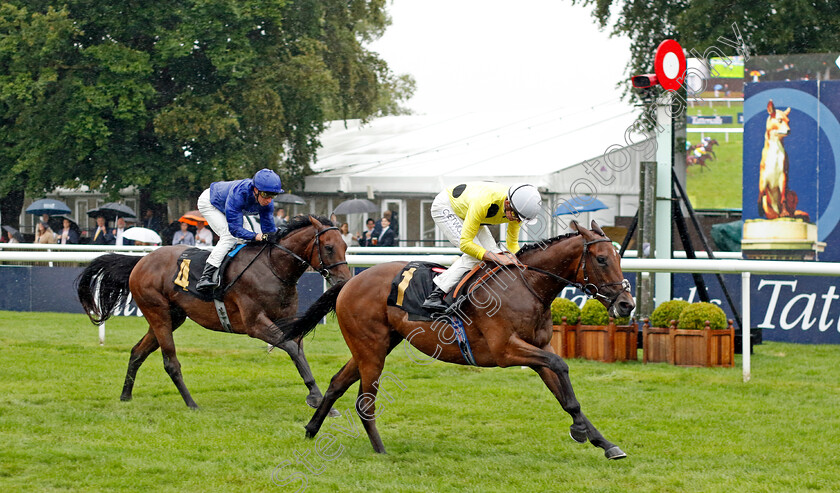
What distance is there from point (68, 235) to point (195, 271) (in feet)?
35.2

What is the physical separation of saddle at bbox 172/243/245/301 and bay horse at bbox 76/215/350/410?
0.13 ft

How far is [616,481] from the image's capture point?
4.98 meters

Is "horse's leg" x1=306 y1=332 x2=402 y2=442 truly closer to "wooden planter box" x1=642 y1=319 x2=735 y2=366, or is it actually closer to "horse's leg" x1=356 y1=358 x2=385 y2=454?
"horse's leg" x1=356 y1=358 x2=385 y2=454

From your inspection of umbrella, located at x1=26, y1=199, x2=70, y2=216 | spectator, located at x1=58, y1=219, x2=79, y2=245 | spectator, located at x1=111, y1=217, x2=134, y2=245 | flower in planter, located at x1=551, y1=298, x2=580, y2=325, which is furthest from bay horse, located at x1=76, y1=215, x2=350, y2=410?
umbrella, located at x1=26, y1=199, x2=70, y2=216

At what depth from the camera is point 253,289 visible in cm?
725

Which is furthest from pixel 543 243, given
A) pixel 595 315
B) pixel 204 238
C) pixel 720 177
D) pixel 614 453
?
pixel 720 177

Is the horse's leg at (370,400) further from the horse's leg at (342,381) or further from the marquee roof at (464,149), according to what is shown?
the marquee roof at (464,149)

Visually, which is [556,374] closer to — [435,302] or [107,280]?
[435,302]

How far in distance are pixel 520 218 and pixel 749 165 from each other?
752 cm

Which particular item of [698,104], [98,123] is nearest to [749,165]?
[698,104]

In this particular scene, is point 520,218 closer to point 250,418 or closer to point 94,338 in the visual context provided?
point 250,418

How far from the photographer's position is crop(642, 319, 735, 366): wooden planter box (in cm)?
881

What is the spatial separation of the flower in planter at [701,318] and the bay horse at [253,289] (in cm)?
338

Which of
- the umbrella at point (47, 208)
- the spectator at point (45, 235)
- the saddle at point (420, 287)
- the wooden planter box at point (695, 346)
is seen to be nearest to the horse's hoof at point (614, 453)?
the saddle at point (420, 287)
